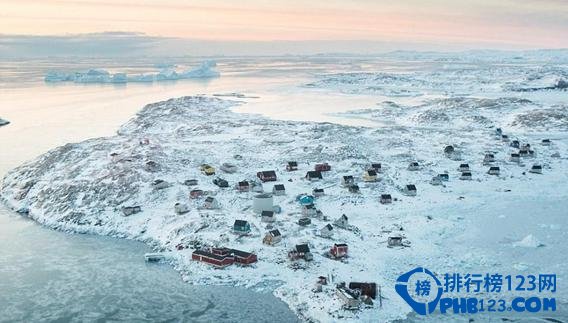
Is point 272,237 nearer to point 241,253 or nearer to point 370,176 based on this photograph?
point 241,253

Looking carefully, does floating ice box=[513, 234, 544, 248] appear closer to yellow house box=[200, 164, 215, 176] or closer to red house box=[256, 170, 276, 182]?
red house box=[256, 170, 276, 182]

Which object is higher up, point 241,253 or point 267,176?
point 267,176

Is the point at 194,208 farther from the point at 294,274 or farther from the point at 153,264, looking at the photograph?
the point at 294,274

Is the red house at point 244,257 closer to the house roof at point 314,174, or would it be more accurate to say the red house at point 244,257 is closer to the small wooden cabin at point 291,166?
the house roof at point 314,174

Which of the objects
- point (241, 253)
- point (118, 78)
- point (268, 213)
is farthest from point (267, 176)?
point (118, 78)

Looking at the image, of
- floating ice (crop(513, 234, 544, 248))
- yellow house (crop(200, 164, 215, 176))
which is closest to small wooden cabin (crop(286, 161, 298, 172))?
yellow house (crop(200, 164, 215, 176))
